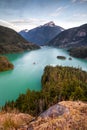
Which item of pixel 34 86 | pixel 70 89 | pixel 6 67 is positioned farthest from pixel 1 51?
pixel 70 89

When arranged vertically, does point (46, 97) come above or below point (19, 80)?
below

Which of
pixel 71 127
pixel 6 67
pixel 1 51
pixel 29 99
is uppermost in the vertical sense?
pixel 1 51

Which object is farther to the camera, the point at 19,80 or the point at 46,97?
the point at 19,80

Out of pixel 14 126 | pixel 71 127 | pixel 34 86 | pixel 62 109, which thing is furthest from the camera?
pixel 34 86

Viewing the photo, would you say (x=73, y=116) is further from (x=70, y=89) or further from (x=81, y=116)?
(x=70, y=89)

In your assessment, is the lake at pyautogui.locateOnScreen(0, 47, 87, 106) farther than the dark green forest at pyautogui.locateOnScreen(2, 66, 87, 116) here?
Yes

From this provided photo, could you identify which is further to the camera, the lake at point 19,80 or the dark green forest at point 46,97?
the lake at point 19,80

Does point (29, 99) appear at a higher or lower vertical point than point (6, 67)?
lower

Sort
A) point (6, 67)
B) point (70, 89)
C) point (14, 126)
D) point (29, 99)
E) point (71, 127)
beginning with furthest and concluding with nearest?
point (6, 67) < point (70, 89) < point (29, 99) < point (14, 126) < point (71, 127)

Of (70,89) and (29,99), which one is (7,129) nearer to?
(29,99)

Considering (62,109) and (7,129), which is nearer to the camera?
(7,129)
